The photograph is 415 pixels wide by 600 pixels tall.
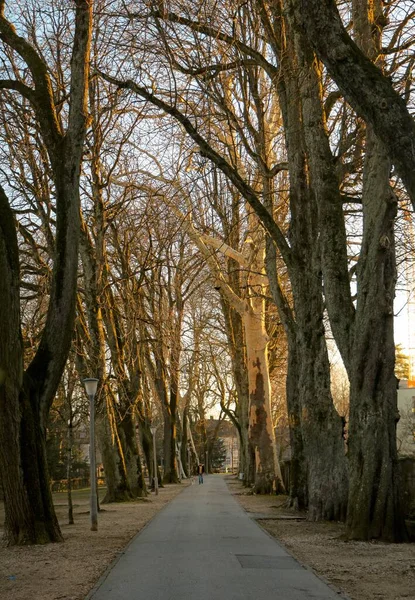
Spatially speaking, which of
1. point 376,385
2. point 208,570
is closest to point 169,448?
point 376,385

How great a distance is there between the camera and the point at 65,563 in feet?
39.6

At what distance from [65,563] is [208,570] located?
2.47 m

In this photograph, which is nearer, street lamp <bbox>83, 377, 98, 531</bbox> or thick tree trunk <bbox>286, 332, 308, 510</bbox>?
street lamp <bbox>83, 377, 98, 531</bbox>

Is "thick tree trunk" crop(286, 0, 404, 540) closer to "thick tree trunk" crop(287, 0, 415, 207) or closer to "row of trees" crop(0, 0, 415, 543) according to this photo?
"row of trees" crop(0, 0, 415, 543)

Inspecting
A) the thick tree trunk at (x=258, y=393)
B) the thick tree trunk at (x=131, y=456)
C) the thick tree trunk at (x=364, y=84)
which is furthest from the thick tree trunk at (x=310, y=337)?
the thick tree trunk at (x=258, y=393)

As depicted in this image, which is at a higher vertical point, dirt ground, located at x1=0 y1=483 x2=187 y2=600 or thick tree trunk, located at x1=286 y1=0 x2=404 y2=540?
thick tree trunk, located at x1=286 y1=0 x2=404 y2=540

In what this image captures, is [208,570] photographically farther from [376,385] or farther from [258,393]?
[258,393]

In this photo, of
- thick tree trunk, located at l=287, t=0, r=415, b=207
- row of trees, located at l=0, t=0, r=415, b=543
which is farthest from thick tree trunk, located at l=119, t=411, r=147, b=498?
thick tree trunk, located at l=287, t=0, r=415, b=207

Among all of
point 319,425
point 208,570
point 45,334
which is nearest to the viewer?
point 208,570

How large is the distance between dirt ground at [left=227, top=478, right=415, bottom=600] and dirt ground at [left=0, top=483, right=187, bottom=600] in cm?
277

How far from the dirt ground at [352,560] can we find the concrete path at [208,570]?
0.27m

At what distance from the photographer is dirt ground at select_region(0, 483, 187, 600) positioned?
31.5 feet

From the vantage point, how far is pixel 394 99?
8016mm

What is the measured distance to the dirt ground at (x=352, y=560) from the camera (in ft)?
30.3
